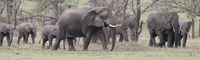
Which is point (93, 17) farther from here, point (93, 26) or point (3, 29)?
point (3, 29)

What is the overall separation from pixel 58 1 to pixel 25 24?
342 cm

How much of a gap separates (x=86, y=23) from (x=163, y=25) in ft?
23.8

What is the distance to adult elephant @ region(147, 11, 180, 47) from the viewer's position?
26.3m

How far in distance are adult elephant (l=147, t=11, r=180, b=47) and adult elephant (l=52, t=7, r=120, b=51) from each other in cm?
449

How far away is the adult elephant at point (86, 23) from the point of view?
69.5 feet

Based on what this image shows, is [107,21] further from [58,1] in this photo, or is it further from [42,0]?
[42,0]

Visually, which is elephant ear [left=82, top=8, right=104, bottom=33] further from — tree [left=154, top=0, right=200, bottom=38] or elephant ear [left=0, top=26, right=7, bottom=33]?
elephant ear [left=0, top=26, right=7, bottom=33]

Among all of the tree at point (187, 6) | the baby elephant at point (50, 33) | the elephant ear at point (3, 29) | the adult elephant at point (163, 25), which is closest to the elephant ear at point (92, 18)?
the tree at point (187, 6)

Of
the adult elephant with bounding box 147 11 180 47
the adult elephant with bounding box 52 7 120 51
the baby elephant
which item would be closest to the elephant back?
the adult elephant with bounding box 147 11 180 47

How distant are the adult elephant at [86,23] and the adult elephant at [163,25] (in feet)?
14.7

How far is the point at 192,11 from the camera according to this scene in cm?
2270

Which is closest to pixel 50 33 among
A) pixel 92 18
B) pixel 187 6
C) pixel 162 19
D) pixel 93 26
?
pixel 162 19

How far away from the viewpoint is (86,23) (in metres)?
21.7

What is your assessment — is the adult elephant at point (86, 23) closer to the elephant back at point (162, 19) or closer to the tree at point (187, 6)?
the tree at point (187, 6)
